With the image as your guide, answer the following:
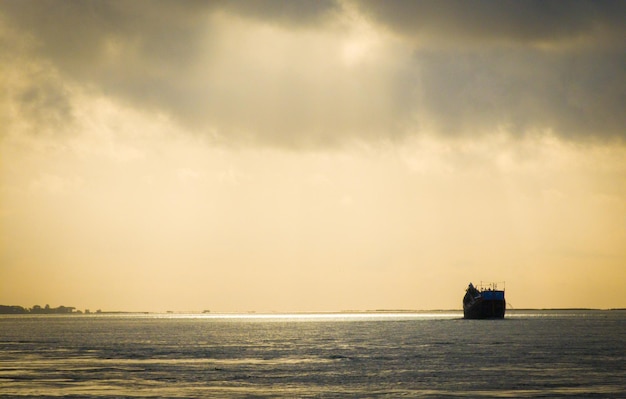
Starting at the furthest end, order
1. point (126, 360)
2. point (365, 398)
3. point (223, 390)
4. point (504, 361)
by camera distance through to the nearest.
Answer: point (126, 360), point (504, 361), point (223, 390), point (365, 398)

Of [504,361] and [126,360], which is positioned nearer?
[504,361]

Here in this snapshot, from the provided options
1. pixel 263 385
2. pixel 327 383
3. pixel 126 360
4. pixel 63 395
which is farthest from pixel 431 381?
pixel 126 360

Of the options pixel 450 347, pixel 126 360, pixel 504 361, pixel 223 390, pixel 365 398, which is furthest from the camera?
pixel 450 347

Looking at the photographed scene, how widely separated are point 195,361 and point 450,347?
40.2 meters

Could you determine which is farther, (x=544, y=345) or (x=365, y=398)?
(x=544, y=345)

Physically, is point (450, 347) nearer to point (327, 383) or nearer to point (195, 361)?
point (195, 361)

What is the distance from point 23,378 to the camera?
2815 inches

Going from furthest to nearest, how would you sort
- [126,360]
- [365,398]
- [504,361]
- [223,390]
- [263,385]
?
[126,360], [504,361], [263,385], [223,390], [365,398]

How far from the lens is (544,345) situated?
12081cm

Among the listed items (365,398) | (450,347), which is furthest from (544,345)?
(365,398)

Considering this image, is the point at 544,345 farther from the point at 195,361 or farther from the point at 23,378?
the point at 23,378

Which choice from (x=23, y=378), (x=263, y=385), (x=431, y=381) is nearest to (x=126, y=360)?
(x=23, y=378)

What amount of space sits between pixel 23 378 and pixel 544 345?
77.7m

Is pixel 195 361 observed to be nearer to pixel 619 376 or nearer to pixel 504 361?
pixel 504 361
